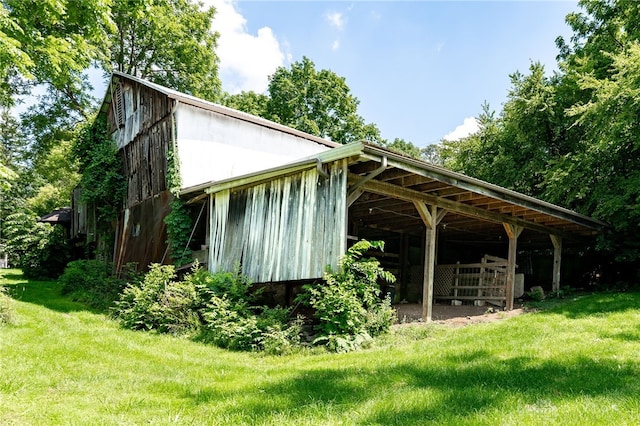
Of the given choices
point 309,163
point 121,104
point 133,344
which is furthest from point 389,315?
point 121,104

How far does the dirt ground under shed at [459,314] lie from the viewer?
394 inches

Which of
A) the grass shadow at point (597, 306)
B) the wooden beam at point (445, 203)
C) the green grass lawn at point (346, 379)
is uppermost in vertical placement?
the wooden beam at point (445, 203)

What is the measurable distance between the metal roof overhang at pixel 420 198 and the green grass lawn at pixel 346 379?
9.15 ft

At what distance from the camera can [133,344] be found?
Result: 25.5 feet

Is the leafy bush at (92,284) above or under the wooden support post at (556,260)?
under

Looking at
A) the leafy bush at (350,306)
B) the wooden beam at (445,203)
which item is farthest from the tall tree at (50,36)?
the wooden beam at (445,203)

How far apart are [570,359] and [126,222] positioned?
14.6 meters

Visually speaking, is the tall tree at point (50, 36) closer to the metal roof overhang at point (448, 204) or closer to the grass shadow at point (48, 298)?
the grass shadow at point (48, 298)

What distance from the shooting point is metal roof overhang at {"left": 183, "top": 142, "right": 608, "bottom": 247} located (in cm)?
821

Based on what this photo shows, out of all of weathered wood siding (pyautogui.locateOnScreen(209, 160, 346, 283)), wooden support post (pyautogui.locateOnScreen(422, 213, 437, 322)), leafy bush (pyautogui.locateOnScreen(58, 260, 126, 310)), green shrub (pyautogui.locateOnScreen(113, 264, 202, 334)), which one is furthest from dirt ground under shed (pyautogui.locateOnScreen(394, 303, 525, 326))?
leafy bush (pyautogui.locateOnScreen(58, 260, 126, 310))

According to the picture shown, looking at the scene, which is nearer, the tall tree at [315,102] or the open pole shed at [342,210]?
the open pole shed at [342,210]

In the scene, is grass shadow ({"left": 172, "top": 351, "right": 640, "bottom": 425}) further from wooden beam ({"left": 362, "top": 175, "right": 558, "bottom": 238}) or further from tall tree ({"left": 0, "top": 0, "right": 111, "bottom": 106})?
tall tree ({"left": 0, "top": 0, "right": 111, "bottom": 106})

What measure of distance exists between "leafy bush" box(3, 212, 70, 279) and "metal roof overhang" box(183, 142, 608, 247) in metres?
11.9

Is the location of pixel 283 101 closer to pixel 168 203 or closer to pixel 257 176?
pixel 168 203
